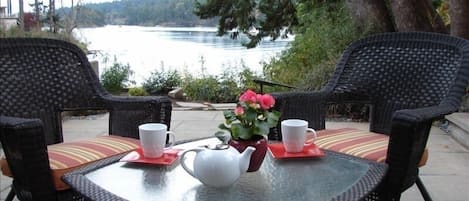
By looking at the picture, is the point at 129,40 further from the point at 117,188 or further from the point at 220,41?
the point at 117,188

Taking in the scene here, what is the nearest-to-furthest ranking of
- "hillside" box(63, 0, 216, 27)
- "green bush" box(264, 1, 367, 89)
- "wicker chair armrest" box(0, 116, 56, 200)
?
"wicker chair armrest" box(0, 116, 56, 200)
"green bush" box(264, 1, 367, 89)
"hillside" box(63, 0, 216, 27)

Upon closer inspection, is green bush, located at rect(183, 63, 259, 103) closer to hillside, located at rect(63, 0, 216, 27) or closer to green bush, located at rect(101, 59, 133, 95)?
green bush, located at rect(101, 59, 133, 95)

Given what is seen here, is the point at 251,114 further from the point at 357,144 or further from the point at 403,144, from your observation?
the point at 357,144

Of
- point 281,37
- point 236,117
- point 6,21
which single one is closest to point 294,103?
point 236,117

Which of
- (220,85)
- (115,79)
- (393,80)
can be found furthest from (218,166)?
(115,79)

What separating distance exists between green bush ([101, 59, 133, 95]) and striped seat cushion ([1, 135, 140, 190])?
4.82 meters

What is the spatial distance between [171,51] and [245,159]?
8.46 meters

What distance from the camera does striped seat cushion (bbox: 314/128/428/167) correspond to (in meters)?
2.11

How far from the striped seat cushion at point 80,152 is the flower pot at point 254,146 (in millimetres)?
657

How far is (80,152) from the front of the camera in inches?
84.3

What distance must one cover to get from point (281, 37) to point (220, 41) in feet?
4.26

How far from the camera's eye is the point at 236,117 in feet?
5.68

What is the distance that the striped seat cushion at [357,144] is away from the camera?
6.94ft

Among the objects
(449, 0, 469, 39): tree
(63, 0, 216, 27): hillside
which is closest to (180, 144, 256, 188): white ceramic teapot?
(449, 0, 469, 39): tree
